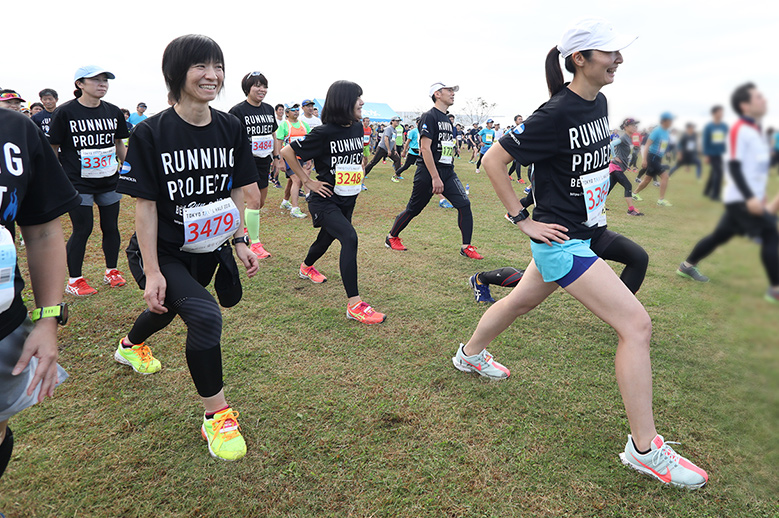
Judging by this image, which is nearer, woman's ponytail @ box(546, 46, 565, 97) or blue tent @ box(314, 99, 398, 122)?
woman's ponytail @ box(546, 46, 565, 97)

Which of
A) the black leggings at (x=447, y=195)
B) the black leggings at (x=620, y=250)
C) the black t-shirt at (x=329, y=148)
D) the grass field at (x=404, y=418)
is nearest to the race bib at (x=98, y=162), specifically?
the grass field at (x=404, y=418)

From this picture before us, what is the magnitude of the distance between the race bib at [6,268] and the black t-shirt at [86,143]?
349 cm

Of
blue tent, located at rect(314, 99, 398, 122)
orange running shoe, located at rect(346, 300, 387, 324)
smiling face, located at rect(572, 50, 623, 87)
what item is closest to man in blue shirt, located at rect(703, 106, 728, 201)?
smiling face, located at rect(572, 50, 623, 87)

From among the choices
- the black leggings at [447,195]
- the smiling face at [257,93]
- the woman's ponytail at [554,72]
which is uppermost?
the woman's ponytail at [554,72]

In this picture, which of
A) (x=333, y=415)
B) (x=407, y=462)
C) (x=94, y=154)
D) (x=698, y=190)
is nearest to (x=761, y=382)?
(x=698, y=190)

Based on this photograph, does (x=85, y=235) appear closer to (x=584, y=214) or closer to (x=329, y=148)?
(x=329, y=148)

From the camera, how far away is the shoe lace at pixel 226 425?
92.3 inches

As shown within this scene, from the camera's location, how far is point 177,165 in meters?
2.26

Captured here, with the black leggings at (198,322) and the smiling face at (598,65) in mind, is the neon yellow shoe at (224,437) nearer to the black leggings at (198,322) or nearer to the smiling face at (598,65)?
the black leggings at (198,322)

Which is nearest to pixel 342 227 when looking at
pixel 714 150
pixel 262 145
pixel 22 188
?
pixel 22 188

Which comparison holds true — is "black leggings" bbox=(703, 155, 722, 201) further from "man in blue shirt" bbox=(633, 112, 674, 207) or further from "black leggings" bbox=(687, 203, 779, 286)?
"man in blue shirt" bbox=(633, 112, 674, 207)

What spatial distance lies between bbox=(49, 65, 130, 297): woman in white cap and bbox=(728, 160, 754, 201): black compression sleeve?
480cm

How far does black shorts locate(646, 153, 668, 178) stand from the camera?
68 cm

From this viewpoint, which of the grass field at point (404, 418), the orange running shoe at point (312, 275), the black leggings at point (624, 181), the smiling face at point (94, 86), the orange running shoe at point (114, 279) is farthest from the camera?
the orange running shoe at point (312, 275)
